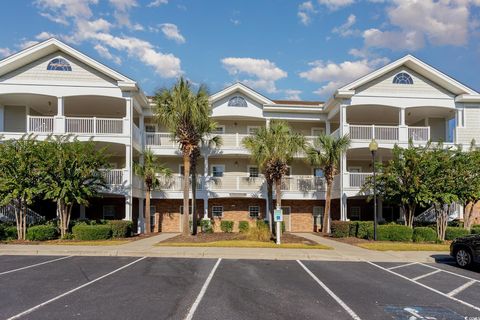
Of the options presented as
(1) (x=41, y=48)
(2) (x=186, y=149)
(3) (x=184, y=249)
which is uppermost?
(1) (x=41, y=48)

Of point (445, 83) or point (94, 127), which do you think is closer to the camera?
point (94, 127)

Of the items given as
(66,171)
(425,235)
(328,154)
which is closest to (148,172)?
(66,171)

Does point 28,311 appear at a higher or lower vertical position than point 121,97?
lower

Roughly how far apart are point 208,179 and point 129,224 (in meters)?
6.55

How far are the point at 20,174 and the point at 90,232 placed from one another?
4.35 m

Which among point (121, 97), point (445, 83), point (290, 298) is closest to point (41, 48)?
point (121, 97)

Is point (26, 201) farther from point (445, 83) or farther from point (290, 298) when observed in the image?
point (445, 83)

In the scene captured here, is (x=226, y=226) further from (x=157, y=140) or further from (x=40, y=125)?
(x=40, y=125)

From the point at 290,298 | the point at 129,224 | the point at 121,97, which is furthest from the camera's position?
the point at 121,97

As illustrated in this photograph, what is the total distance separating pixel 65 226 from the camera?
66.6 feet

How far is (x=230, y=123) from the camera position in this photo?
95.0ft

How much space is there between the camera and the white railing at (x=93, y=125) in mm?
23577

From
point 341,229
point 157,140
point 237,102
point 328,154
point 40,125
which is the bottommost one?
point 341,229

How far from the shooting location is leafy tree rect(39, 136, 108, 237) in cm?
1911
